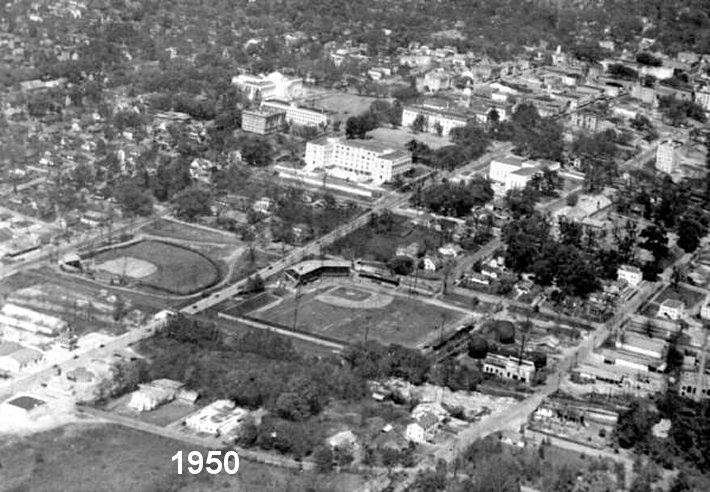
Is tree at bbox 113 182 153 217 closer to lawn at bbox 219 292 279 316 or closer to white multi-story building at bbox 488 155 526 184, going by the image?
lawn at bbox 219 292 279 316

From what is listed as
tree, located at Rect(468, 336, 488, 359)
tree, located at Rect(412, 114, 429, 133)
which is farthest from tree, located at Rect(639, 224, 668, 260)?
tree, located at Rect(412, 114, 429, 133)

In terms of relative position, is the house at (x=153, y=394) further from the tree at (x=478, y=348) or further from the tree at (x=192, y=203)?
the tree at (x=192, y=203)

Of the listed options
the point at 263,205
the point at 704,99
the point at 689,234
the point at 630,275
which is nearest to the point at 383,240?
the point at 263,205

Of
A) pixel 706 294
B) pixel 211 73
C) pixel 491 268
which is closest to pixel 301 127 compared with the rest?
pixel 211 73

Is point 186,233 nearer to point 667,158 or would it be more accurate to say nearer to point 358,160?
point 358,160

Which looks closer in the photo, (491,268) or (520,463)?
(520,463)

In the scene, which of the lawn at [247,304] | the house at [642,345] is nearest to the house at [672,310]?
the house at [642,345]

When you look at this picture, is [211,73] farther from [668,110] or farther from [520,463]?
[520,463]
